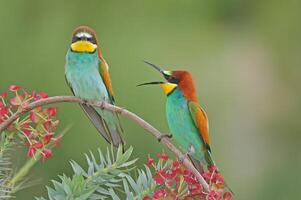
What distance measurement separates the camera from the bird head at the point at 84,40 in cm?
126

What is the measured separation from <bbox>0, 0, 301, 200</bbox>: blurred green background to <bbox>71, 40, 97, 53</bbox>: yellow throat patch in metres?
1.40

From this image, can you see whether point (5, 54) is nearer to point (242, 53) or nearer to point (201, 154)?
point (242, 53)

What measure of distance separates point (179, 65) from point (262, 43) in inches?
60.7

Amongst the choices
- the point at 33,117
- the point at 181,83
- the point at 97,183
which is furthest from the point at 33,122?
the point at 181,83

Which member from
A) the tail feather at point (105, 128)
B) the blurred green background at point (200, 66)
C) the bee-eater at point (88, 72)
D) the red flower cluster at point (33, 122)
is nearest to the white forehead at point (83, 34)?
the bee-eater at point (88, 72)

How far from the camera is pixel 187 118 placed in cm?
137

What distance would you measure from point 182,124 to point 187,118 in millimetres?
24

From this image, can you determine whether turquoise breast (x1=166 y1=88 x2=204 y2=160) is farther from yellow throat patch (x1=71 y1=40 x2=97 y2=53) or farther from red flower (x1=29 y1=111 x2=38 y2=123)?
red flower (x1=29 y1=111 x2=38 y2=123)

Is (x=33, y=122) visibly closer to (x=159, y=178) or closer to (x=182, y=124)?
(x=159, y=178)

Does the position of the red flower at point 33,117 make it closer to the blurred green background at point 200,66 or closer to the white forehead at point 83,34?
the white forehead at point 83,34

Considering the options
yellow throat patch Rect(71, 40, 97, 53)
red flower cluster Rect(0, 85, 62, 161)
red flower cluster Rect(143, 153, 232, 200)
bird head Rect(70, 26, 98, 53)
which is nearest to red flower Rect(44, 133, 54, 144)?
red flower cluster Rect(0, 85, 62, 161)

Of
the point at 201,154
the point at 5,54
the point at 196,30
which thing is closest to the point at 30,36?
the point at 5,54

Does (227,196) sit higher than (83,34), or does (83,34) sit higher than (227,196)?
(83,34)

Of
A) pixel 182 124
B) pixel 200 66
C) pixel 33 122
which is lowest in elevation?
pixel 200 66
